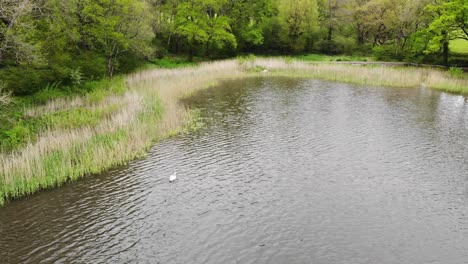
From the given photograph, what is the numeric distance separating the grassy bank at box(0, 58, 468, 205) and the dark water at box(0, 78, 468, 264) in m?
0.78

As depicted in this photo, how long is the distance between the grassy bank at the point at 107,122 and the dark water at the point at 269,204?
78 centimetres

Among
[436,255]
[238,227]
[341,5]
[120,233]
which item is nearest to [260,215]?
[238,227]

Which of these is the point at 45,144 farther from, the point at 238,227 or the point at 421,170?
the point at 421,170

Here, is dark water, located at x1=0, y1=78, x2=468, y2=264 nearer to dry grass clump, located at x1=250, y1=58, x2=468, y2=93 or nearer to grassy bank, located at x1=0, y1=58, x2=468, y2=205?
grassy bank, located at x1=0, y1=58, x2=468, y2=205

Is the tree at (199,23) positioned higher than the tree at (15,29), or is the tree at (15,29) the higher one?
the tree at (199,23)

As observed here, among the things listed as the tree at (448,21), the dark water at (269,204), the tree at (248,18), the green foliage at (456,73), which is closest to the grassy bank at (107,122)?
the green foliage at (456,73)

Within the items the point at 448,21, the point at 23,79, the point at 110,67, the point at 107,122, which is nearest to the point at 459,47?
the point at 448,21

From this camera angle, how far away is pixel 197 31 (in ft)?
138

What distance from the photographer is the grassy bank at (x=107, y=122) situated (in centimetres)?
1249

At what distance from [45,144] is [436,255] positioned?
42.9 feet

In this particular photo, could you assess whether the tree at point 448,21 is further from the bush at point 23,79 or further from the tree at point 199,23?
the bush at point 23,79

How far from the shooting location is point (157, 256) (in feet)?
29.1

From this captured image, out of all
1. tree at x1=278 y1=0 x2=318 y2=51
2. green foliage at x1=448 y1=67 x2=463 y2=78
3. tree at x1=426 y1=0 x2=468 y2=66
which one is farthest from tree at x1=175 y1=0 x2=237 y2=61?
green foliage at x1=448 y1=67 x2=463 y2=78

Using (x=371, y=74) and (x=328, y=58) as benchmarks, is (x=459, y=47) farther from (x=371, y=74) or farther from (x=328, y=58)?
(x=371, y=74)
